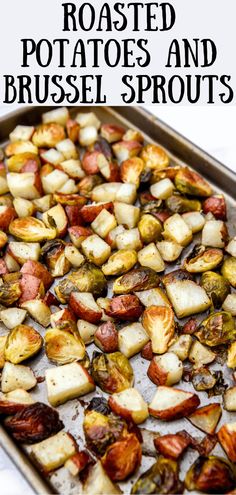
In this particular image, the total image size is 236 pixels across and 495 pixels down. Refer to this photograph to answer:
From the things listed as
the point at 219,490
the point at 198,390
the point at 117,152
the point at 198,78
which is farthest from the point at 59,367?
the point at 198,78

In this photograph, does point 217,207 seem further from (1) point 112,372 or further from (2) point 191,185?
(1) point 112,372

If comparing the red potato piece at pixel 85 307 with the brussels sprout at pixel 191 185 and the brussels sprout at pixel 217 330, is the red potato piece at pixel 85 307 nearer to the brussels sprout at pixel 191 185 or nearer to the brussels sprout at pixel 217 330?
the brussels sprout at pixel 217 330

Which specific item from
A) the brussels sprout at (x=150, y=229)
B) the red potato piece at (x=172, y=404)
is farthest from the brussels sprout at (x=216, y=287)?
the red potato piece at (x=172, y=404)

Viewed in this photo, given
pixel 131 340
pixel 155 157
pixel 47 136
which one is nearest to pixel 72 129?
pixel 47 136

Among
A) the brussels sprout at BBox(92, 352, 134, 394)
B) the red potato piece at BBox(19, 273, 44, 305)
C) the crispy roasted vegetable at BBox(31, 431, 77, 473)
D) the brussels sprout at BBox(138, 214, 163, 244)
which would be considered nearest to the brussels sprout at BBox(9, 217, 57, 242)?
the red potato piece at BBox(19, 273, 44, 305)

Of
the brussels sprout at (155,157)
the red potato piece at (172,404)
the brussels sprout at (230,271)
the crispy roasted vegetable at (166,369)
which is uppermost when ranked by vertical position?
the brussels sprout at (155,157)

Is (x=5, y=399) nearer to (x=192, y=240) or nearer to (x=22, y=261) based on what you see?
(x=22, y=261)

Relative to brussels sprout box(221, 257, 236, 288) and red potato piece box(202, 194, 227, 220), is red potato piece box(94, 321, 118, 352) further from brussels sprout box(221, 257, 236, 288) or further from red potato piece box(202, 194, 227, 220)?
red potato piece box(202, 194, 227, 220)
